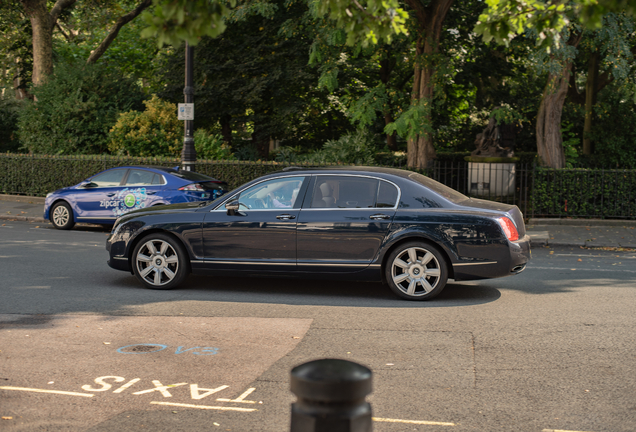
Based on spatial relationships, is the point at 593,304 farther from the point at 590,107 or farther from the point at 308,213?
the point at 590,107

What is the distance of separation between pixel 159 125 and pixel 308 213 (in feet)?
49.0

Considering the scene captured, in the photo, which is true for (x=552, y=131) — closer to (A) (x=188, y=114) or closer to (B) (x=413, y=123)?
(B) (x=413, y=123)

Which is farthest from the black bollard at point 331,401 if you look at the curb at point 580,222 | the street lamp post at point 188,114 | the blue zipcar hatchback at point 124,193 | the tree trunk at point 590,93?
the tree trunk at point 590,93

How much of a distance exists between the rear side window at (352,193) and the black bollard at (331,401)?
5.61m

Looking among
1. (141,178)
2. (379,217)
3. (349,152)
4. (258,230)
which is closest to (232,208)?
(258,230)

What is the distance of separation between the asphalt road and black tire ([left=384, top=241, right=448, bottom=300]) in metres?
0.20

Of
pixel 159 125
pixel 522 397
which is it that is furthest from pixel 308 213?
pixel 159 125

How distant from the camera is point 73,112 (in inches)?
901

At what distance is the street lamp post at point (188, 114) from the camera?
15781mm

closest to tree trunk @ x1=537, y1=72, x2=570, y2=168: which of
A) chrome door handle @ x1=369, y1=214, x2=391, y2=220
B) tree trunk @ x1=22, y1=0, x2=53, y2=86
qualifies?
chrome door handle @ x1=369, y1=214, x2=391, y2=220

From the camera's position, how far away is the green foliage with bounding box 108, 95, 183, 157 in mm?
21125

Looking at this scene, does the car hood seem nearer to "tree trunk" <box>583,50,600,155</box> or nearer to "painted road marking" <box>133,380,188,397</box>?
"painted road marking" <box>133,380,188,397</box>

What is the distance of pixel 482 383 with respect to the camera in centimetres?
477

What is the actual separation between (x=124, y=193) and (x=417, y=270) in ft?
28.3
